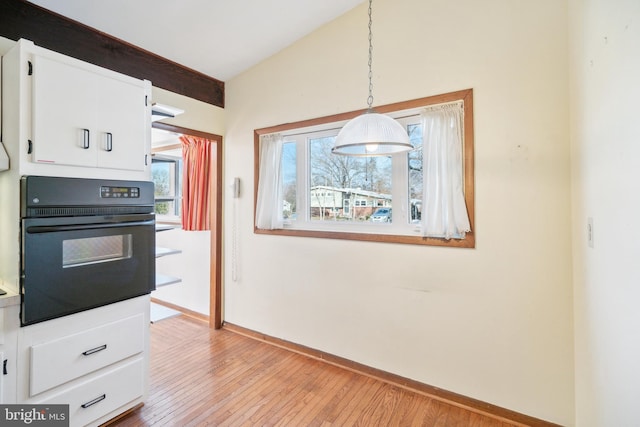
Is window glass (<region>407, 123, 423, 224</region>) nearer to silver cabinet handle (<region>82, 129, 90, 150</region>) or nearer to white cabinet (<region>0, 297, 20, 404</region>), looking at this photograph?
silver cabinet handle (<region>82, 129, 90, 150</region>)

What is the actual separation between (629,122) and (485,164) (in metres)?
1.03

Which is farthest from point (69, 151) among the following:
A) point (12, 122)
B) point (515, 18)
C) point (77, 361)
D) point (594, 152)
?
point (515, 18)

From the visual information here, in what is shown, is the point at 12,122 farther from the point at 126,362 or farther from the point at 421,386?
the point at 421,386

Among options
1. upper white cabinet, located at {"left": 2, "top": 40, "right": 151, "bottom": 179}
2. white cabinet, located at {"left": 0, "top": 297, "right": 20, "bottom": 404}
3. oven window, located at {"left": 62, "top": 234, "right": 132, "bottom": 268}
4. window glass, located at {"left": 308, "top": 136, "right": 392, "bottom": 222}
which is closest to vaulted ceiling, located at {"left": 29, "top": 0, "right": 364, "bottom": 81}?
upper white cabinet, located at {"left": 2, "top": 40, "right": 151, "bottom": 179}

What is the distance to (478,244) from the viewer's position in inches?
79.4

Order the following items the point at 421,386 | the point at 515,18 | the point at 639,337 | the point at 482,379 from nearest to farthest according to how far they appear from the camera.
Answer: the point at 639,337 < the point at 515,18 < the point at 482,379 < the point at 421,386

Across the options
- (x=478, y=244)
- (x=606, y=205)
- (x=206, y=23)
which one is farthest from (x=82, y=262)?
(x=606, y=205)

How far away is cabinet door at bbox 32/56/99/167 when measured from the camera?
1.54 metres

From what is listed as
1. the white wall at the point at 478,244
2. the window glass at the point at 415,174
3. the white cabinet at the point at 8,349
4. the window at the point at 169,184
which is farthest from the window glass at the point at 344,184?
the window at the point at 169,184

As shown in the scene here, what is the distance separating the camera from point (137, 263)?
194cm

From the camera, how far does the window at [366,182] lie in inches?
81.3

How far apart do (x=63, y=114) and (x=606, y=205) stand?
2.61 meters

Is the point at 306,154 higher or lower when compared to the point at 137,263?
higher

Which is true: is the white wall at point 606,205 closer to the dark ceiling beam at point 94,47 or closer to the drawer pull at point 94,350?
the drawer pull at point 94,350
